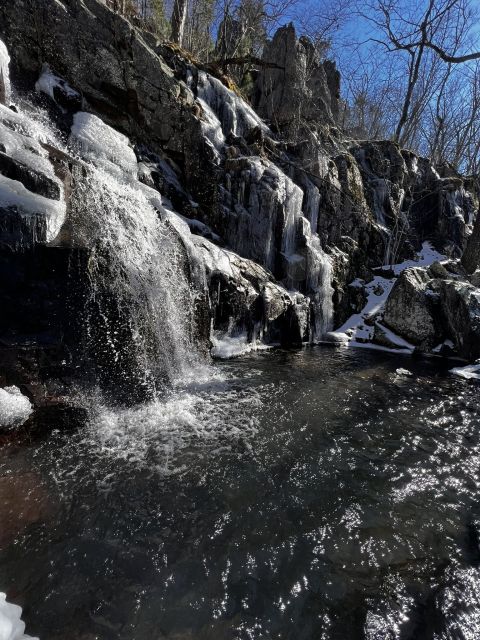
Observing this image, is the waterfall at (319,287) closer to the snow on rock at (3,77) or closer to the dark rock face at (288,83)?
the snow on rock at (3,77)

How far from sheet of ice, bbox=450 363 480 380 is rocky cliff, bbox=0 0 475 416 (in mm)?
4181

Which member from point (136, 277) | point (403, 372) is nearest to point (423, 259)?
point (403, 372)

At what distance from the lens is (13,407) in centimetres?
393

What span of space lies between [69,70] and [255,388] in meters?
10.1

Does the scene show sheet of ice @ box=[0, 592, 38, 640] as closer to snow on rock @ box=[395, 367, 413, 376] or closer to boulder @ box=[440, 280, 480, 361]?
snow on rock @ box=[395, 367, 413, 376]

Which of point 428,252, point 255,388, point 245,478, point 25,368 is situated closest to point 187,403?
point 255,388

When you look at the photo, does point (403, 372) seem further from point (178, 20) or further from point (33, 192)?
point (178, 20)

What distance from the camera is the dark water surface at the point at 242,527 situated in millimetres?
2160

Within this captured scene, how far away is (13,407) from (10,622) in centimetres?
253

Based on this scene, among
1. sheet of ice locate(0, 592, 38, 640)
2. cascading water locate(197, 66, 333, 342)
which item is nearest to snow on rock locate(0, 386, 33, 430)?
sheet of ice locate(0, 592, 38, 640)

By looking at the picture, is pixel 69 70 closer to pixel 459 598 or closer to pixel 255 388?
pixel 255 388

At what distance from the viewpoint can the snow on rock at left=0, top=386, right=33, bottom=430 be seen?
3.85 m

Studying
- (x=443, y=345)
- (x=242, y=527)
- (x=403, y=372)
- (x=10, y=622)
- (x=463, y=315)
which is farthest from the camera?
(x=443, y=345)

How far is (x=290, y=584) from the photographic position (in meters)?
2.39
